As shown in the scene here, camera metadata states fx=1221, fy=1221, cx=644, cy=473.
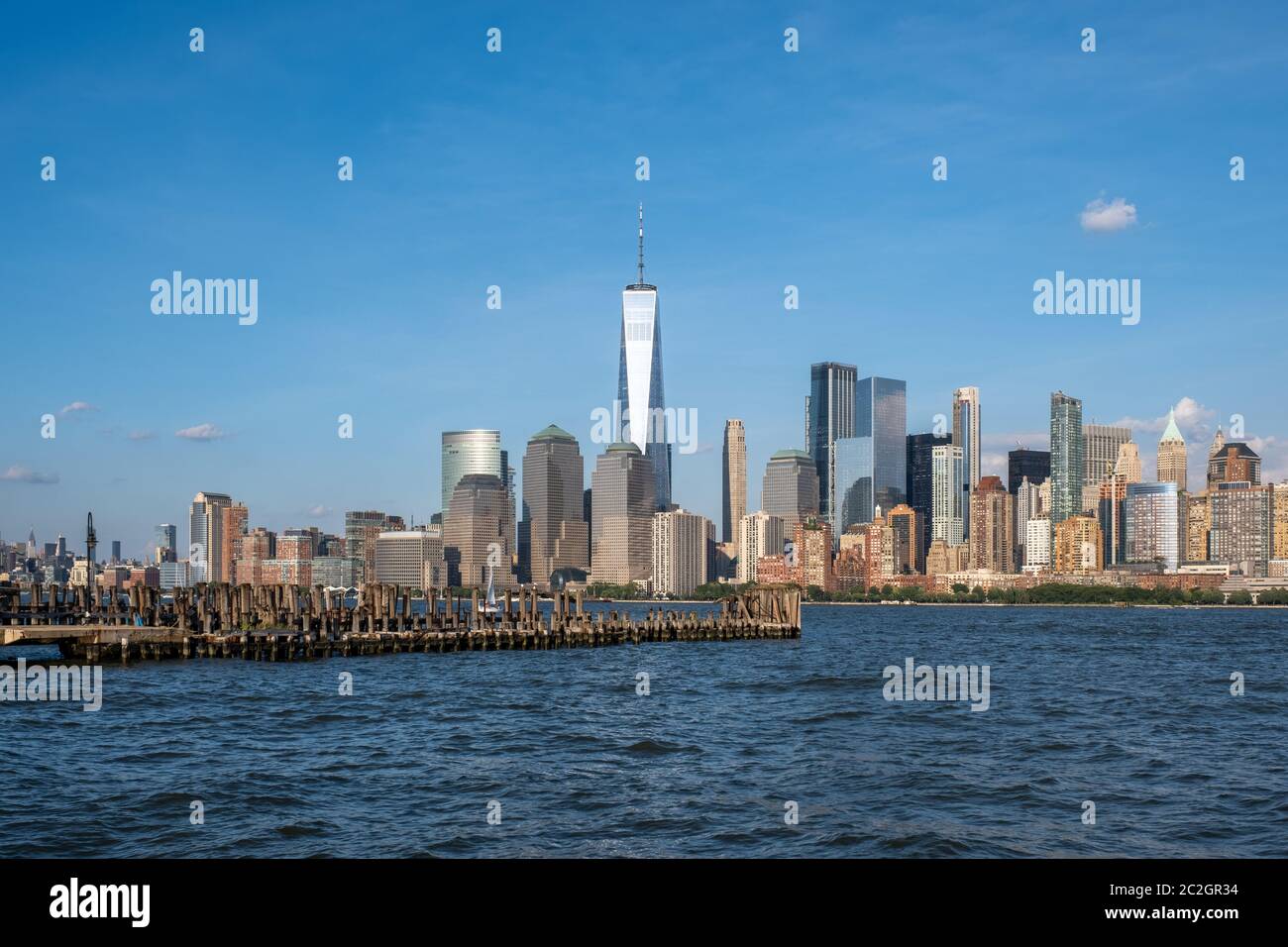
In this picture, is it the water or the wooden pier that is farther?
the wooden pier

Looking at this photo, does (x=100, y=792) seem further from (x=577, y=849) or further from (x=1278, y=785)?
(x=1278, y=785)

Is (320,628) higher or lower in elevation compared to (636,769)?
lower

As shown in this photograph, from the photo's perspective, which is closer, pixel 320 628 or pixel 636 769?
pixel 636 769
